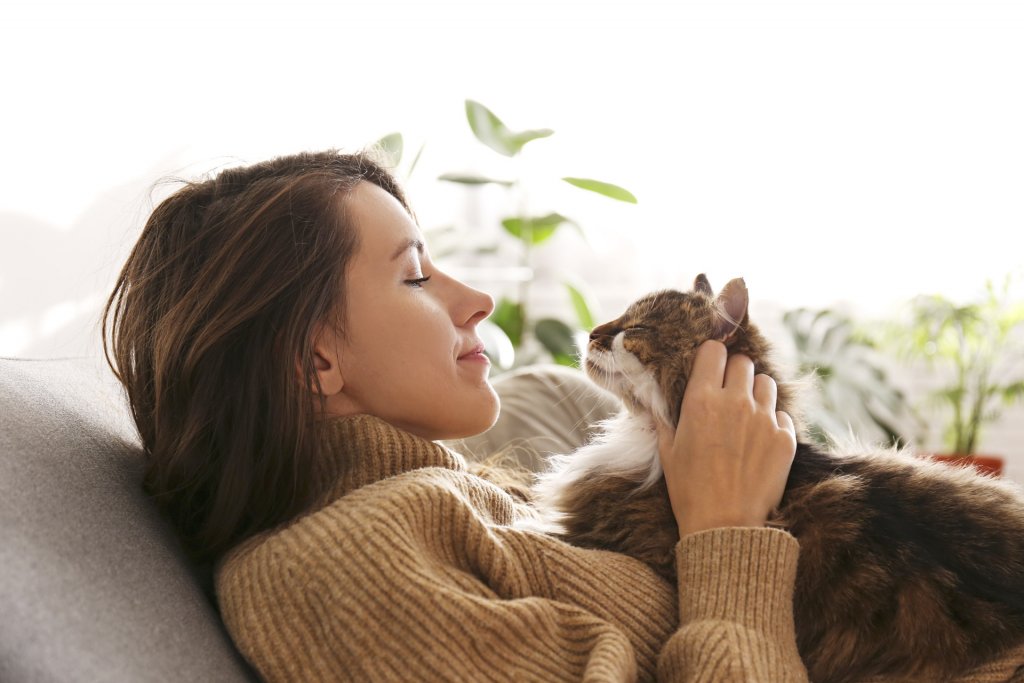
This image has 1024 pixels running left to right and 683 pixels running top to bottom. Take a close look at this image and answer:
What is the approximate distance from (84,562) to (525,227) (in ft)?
7.89

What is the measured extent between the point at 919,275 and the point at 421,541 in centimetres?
378

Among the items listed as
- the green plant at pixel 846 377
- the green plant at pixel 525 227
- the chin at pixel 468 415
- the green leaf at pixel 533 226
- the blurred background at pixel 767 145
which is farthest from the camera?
the blurred background at pixel 767 145

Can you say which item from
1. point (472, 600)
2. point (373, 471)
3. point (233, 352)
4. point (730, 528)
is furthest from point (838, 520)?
point (233, 352)

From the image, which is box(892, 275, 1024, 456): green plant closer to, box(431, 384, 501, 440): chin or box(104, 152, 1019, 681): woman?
box(104, 152, 1019, 681): woman

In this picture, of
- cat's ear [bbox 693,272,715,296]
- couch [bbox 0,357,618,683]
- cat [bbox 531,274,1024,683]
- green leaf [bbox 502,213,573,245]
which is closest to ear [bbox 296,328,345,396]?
couch [bbox 0,357,618,683]

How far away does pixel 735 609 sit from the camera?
105 centimetres

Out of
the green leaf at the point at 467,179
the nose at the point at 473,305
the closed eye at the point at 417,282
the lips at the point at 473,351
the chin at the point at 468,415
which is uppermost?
the closed eye at the point at 417,282

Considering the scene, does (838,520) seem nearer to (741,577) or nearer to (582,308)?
(741,577)

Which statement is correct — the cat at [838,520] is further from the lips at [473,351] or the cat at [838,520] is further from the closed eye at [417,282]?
the closed eye at [417,282]

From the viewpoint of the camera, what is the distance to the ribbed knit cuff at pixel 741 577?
1.06 m

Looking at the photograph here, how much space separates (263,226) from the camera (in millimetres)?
1234

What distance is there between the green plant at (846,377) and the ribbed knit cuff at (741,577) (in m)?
2.05

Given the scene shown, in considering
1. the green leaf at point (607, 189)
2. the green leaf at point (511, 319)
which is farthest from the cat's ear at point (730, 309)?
the green leaf at point (511, 319)

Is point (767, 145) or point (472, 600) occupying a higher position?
point (767, 145)
